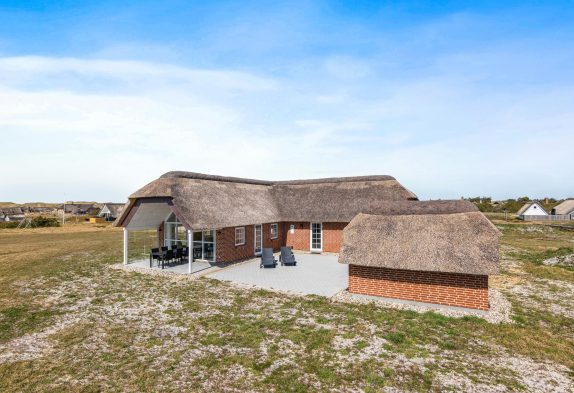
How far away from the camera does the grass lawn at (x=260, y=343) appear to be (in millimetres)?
7109

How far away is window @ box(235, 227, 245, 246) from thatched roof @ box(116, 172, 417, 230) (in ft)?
3.04

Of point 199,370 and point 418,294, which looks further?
point 418,294

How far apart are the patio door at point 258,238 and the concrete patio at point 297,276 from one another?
1587mm

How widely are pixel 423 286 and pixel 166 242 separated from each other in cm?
1670

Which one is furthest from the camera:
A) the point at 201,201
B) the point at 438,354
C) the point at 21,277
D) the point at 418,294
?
the point at 201,201

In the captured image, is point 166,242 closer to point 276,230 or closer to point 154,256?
point 154,256

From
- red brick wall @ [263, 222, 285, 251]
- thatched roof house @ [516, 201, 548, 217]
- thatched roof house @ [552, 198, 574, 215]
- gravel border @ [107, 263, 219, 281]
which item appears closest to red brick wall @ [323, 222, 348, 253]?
red brick wall @ [263, 222, 285, 251]

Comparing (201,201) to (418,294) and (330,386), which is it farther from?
(330,386)

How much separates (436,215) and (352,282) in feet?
14.7

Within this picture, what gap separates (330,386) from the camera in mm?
6891

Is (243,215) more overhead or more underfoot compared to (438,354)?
more overhead

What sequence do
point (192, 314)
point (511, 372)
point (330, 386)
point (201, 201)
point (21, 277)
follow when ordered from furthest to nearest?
point (201, 201) < point (21, 277) < point (192, 314) < point (511, 372) < point (330, 386)

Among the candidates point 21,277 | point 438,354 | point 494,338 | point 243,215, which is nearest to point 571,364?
point 494,338

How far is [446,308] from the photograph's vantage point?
39.3 feet
